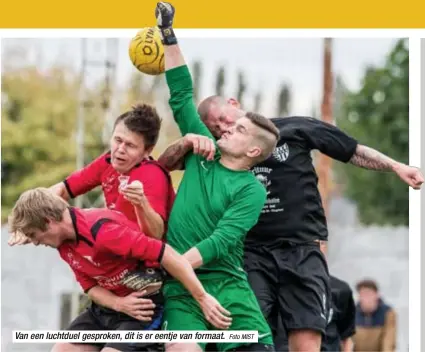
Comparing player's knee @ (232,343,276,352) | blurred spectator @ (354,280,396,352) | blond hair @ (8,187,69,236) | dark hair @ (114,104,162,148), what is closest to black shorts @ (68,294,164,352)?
player's knee @ (232,343,276,352)

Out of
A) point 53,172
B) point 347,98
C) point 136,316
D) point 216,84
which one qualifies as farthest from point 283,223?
point 347,98

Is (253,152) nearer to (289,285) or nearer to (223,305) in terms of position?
(223,305)

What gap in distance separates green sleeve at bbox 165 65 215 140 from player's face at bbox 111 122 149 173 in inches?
12.4

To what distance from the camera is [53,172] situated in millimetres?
37500

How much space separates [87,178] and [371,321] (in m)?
7.65

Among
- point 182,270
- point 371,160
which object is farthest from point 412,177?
point 182,270

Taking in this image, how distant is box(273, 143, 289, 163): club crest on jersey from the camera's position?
339 inches

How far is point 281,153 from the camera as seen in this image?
8617 mm

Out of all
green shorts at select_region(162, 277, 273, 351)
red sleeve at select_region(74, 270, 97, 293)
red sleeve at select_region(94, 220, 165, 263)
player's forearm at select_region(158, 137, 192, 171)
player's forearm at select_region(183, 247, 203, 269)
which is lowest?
green shorts at select_region(162, 277, 273, 351)

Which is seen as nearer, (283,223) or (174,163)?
(174,163)

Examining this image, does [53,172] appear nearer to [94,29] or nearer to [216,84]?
[216,84]

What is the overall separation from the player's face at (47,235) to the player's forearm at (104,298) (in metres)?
0.47

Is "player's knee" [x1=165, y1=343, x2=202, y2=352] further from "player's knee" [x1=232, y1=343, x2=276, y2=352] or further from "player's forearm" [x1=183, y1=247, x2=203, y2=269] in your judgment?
"player's forearm" [x1=183, y1=247, x2=203, y2=269]

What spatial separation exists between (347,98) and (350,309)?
1280 inches
